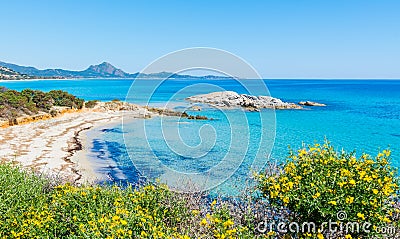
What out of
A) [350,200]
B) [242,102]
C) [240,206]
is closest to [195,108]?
[242,102]

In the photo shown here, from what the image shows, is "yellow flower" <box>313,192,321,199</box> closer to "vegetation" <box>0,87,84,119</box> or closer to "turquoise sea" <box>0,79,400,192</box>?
"turquoise sea" <box>0,79,400,192</box>

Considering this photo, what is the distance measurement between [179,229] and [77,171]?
1258 cm

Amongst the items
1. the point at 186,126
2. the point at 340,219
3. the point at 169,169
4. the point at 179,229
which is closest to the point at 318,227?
the point at 340,219

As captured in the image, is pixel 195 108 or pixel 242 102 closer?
pixel 195 108

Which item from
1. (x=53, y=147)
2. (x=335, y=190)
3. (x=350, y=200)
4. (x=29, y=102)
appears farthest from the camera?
(x=29, y=102)

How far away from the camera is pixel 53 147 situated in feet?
73.8

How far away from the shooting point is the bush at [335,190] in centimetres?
443

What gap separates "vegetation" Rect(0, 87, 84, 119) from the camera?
1319 inches

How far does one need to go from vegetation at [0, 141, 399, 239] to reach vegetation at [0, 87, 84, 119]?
98.6 feet

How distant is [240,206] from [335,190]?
219 centimetres

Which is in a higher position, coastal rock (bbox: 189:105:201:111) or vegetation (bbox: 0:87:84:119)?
vegetation (bbox: 0:87:84:119)

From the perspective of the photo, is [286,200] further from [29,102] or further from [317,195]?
[29,102]

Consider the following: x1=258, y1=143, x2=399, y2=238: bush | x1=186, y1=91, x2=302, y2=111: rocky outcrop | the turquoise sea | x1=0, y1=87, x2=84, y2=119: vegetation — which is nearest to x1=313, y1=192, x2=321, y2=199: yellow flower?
x1=258, y1=143, x2=399, y2=238: bush

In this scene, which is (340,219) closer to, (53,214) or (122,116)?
(53,214)
